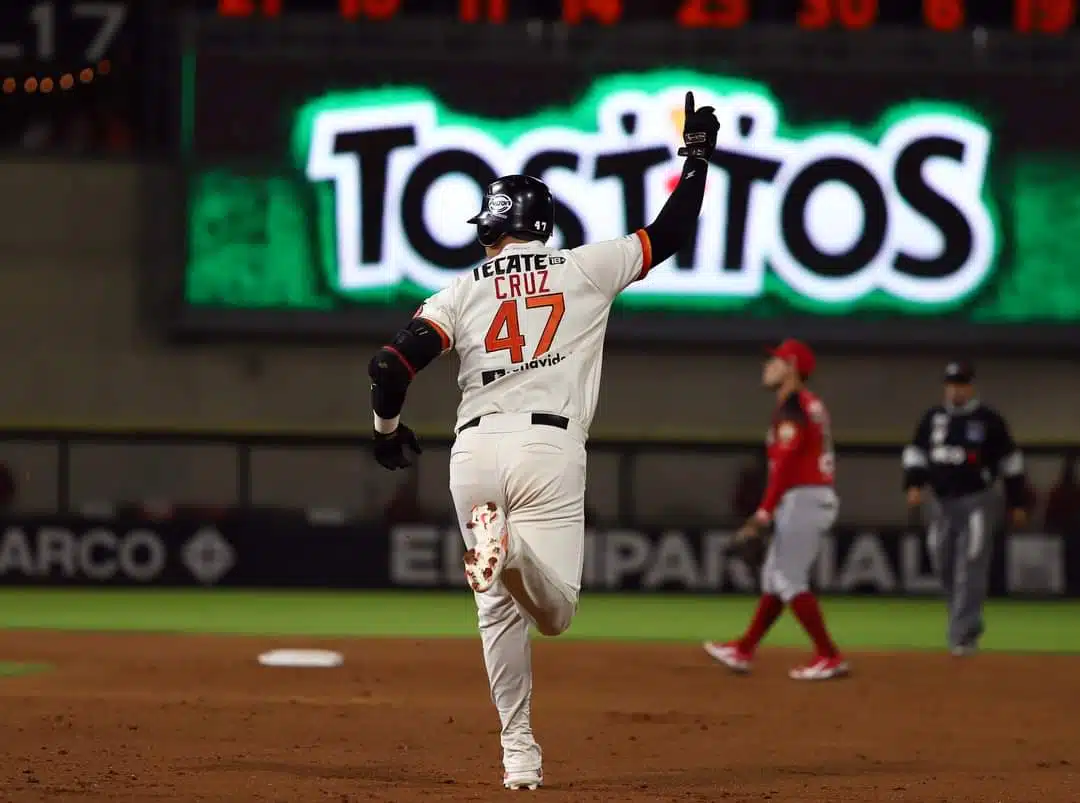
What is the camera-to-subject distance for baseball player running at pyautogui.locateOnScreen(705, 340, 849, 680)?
10.9 metres

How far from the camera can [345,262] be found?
2050 centimetres

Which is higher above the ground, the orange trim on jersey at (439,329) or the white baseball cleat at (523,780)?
the orange trim on jersey at (439,329)

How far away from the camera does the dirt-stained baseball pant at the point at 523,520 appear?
258 inches

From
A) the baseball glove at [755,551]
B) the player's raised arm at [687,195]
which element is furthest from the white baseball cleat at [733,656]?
the player's raised arm at [687,195]

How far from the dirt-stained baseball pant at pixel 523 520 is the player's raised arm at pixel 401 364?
236mm

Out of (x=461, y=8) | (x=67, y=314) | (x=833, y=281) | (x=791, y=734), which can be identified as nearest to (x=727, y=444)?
(x=833, y=281)

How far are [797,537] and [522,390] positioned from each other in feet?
15.2

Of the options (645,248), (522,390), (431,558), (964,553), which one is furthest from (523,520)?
(431,558)

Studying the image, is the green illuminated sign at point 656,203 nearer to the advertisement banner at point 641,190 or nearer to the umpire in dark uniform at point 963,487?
the advertisement banner at point 641,190

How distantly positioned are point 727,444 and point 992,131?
5.02m

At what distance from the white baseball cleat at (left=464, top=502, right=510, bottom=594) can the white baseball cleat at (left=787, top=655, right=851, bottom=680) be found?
17.1ft

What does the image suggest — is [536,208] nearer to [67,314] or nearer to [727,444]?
[727,444]

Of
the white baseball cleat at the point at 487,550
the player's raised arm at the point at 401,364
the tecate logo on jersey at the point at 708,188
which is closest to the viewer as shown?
the white baseball cleat at the point at 487,550

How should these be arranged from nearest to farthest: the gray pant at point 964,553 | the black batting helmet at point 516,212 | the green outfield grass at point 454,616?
the black batting helmet at point 516,212 → the gray pant at point 964,553 → the green outfield grass at point 454,616
